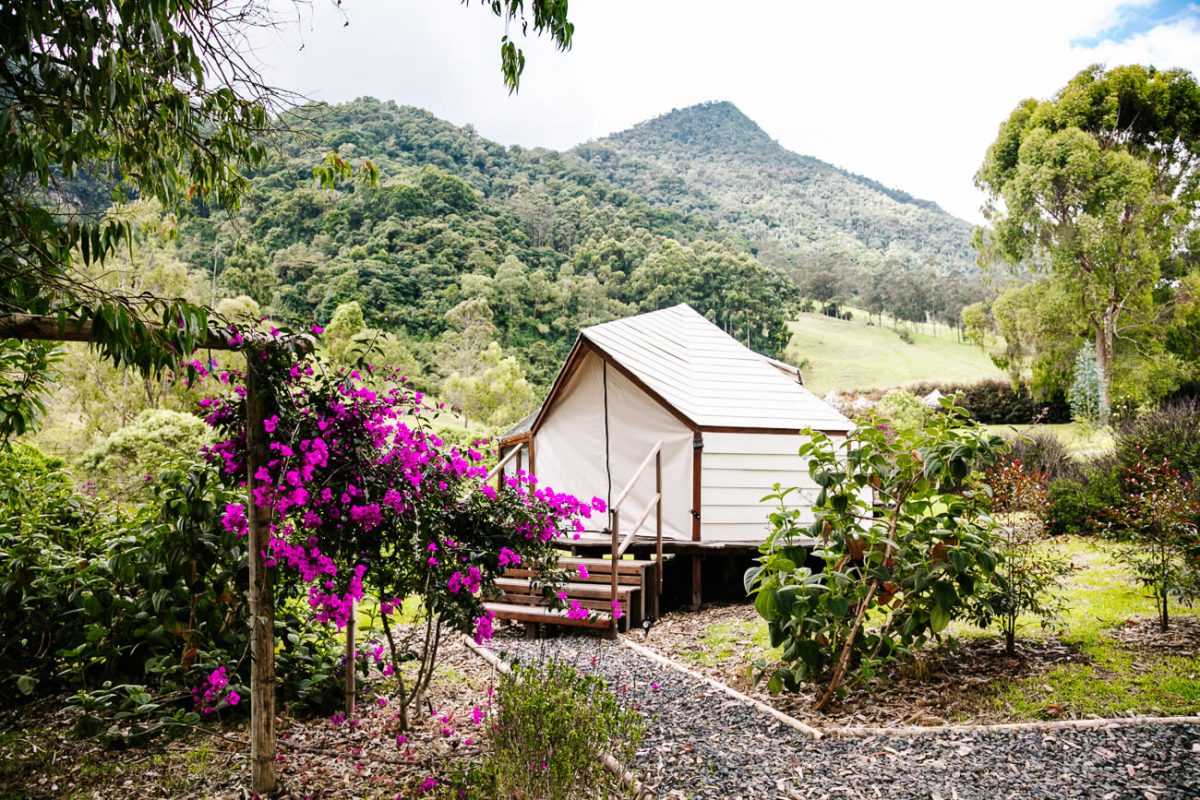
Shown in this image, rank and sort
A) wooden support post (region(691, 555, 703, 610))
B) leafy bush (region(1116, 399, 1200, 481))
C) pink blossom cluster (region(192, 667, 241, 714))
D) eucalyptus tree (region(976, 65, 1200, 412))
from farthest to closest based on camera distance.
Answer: eucalyptus tree (region(976, 65, 1200, 412)) < leafy bush (region(1116, 399, 1200, 481)) < wooden support post (region(691, 555, 703, 610)) < pink blossom cluster (region(192, 667, 241, 714))

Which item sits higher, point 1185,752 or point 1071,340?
point 1071,340

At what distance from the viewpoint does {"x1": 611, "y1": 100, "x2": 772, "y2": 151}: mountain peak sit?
10200 cm

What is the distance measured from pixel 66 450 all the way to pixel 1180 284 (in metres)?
29.0

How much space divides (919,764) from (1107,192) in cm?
2149

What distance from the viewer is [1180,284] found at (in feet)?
65.3

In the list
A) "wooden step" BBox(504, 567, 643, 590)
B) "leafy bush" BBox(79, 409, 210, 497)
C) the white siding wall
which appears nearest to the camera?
"wooden step" BBox(504, 567, 643, 590)

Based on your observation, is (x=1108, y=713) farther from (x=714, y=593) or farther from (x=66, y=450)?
(x=66, y=450)

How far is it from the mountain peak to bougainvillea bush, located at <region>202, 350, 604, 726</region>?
344 feet

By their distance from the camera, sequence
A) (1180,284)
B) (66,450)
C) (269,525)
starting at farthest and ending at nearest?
(1180,284) → (66,450) → (269,525)

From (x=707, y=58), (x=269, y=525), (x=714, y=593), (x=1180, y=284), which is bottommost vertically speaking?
(x=714, y=593)

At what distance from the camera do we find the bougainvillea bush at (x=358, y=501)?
2.93 metres

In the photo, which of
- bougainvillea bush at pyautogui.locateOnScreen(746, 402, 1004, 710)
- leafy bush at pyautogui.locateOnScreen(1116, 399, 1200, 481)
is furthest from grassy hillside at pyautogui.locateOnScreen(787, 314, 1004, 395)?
bougainvillea bush at pyautogui.locateOnScreen(746, 402, 1004, 710)

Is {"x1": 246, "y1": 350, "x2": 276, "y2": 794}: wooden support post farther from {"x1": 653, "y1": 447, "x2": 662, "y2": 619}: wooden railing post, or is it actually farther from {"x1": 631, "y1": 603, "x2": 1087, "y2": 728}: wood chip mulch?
{"x1": 653, "y1": 447, "x2": 662, "y2": 619}: wooden railing post

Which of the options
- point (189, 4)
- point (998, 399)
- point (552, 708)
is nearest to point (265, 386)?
point (189, 4)
